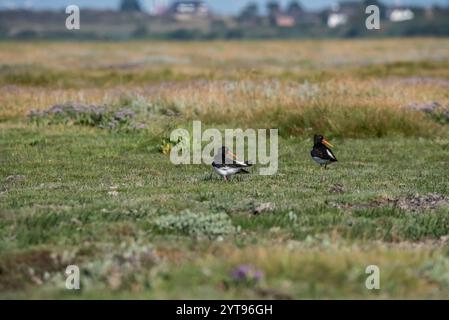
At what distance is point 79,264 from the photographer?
12.2m

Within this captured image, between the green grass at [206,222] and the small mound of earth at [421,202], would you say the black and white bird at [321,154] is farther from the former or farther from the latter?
the small mound of earth at [421,202]

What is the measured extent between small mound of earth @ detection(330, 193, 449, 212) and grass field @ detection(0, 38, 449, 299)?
42mm

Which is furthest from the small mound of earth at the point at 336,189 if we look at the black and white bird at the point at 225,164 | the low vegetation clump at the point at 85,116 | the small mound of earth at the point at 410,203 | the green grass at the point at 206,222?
the low vegetation clump at the point at 85,116

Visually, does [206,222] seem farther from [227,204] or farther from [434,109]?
[434,109]

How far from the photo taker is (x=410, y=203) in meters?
16.2

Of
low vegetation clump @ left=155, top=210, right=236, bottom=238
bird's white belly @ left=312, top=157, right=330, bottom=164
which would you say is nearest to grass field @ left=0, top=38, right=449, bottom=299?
low vegetation clump @ left=155, top=210, right=236, bottom=238

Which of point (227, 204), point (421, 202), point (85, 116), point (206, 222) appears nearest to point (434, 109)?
point (85, 116)

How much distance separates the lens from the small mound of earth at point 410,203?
15.8m

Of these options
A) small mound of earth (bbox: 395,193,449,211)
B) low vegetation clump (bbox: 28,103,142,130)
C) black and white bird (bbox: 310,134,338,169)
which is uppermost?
black and white bird (bbox: 310,134,338,169)

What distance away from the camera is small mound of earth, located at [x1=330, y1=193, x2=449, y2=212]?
15.8 metres

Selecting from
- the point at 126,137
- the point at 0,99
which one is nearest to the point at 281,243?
the point at 126,137

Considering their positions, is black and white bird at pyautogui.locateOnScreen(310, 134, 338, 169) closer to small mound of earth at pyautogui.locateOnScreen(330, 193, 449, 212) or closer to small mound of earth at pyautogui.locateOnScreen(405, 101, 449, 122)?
small mound of earth at pyautogui.locateOnScreen(330, 193, 449, 212)

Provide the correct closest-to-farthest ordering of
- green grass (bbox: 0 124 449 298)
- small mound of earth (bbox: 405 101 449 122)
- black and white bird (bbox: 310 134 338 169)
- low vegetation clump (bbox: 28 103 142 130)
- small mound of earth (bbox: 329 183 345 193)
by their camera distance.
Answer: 1. green grass (bbox: 0 124 449 298)
2. small mound of earth (bbox: 329 183 345 193)
3. black and white bird (bbox: 310 134 338 169)
4. low vegetation clump (bbox: 28 103 142 130)
5. small mound of earth (bbox: 405 101 449 122)

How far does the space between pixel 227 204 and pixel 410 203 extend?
305 cm
